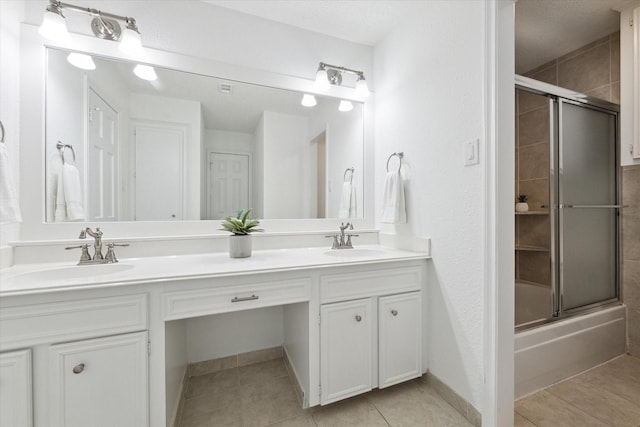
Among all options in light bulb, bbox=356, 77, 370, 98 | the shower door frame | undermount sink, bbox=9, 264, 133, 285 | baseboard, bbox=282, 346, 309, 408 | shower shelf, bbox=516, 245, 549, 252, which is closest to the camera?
undermount sink, bbox=9, 264, 133, 285

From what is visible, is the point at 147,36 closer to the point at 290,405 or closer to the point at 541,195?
the point at 290,405

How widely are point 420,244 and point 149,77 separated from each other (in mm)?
1850

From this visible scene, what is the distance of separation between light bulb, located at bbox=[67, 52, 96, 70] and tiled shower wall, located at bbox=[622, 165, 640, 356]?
11.5 ft

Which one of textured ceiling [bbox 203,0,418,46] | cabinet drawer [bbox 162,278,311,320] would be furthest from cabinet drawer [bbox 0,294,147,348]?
textured ceiling [bbox 203,0,418,46]

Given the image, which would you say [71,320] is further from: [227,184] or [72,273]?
[227,184]

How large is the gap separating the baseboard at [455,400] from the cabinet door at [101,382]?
1.40 metres

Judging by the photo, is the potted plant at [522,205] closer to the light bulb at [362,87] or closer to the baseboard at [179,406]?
the light bulb at [362,87]

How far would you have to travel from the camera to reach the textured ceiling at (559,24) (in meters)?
1.65

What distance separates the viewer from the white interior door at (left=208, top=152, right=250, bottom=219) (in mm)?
1656

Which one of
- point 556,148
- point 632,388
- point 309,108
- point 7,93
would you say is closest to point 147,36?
point 7,93

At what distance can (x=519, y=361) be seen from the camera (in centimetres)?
142

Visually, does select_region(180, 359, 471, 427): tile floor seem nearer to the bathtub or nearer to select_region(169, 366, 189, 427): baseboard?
select_region(169, 366, 189, 427): baseboard

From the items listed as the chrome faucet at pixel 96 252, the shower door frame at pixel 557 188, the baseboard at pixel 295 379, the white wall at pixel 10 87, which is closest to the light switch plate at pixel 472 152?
the shower door frame at pixel 557 188

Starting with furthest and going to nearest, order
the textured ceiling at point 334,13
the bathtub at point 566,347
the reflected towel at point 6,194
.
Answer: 1. the textured ceiling at point 334,13
2. the bathtub at point 566,347
3. the reflected towel at point 6,194
